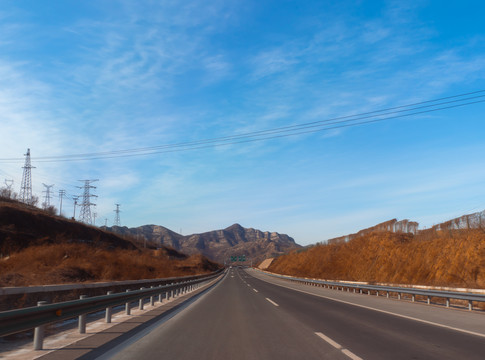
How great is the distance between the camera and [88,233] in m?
78.0

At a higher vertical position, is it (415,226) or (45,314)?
(415,226)

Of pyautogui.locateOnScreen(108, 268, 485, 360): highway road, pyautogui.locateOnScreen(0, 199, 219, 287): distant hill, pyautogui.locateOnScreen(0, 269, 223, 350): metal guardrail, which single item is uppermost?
pyautogui.locateOnScreen(0, 199, 219, 287): distant hill

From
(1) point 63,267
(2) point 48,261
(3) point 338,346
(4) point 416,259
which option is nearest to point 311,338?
(3) point 338,346

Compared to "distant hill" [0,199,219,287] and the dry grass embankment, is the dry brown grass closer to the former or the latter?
"distant hill" [0,199,219,287]

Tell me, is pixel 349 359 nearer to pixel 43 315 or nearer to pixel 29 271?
pixel 43 315

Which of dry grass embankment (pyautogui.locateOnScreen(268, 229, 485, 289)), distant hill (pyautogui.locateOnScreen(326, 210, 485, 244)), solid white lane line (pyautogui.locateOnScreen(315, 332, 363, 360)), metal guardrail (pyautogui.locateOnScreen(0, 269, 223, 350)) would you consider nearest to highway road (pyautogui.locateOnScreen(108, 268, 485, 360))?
solid white lane line (pyautogui.locateOnScreen(315, 332, 363, 360))

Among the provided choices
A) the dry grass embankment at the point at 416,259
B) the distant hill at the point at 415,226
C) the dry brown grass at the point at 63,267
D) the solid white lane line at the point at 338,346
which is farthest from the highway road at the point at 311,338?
the distant hill at the point at 415,226

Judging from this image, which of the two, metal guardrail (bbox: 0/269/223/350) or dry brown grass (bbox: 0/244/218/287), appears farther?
dry brown grass (bbox: 0/244/218/287)

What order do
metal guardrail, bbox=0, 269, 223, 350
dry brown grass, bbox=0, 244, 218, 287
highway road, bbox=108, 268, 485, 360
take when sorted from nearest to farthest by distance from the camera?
1. metal guardrail, bbox=0, 269, 223, 350
2. highway road, bbox=108, 268, 485, 360
3. dry brown grass, bbox=0, 244, 218, 287

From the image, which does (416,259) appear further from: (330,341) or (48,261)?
(330,341)

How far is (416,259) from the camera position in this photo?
3638 cm

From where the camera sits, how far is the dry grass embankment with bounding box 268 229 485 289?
2825 centimetres

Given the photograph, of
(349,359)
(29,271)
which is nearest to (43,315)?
(349,359)

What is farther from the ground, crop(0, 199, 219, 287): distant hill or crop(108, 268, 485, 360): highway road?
crop(0, 199, 219, 287): distant hill
